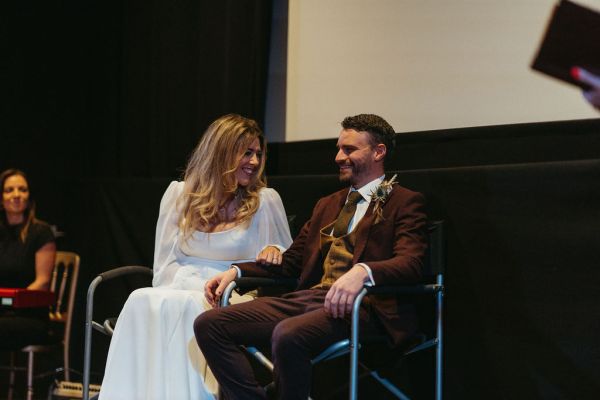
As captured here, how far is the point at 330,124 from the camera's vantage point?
4.04 metres

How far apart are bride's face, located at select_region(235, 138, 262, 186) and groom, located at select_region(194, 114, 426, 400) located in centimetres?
37

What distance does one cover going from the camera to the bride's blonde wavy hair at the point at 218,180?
136 inches

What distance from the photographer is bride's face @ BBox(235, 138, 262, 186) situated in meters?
3.49

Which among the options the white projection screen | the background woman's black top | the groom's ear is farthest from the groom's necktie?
the background woman's black top

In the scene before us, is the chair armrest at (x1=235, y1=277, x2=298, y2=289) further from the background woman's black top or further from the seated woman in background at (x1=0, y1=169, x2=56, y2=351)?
the background woman's black top

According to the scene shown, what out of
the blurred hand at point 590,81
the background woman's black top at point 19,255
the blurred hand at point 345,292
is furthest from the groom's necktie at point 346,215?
the background woman's black top at point 19,255

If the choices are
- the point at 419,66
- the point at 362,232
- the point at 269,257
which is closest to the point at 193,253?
the point at 269,257

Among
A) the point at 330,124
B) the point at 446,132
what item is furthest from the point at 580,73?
the point at 330,124

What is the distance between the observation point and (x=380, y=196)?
120 inches

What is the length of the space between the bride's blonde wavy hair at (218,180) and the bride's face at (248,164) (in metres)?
0.02

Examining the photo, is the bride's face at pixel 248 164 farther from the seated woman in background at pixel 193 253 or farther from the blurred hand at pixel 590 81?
the blurred hand at pixel 590 81

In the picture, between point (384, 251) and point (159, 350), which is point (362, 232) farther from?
point (159, 350)

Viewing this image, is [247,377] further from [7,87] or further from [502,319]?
[7,87]

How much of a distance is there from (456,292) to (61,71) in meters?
3.57
